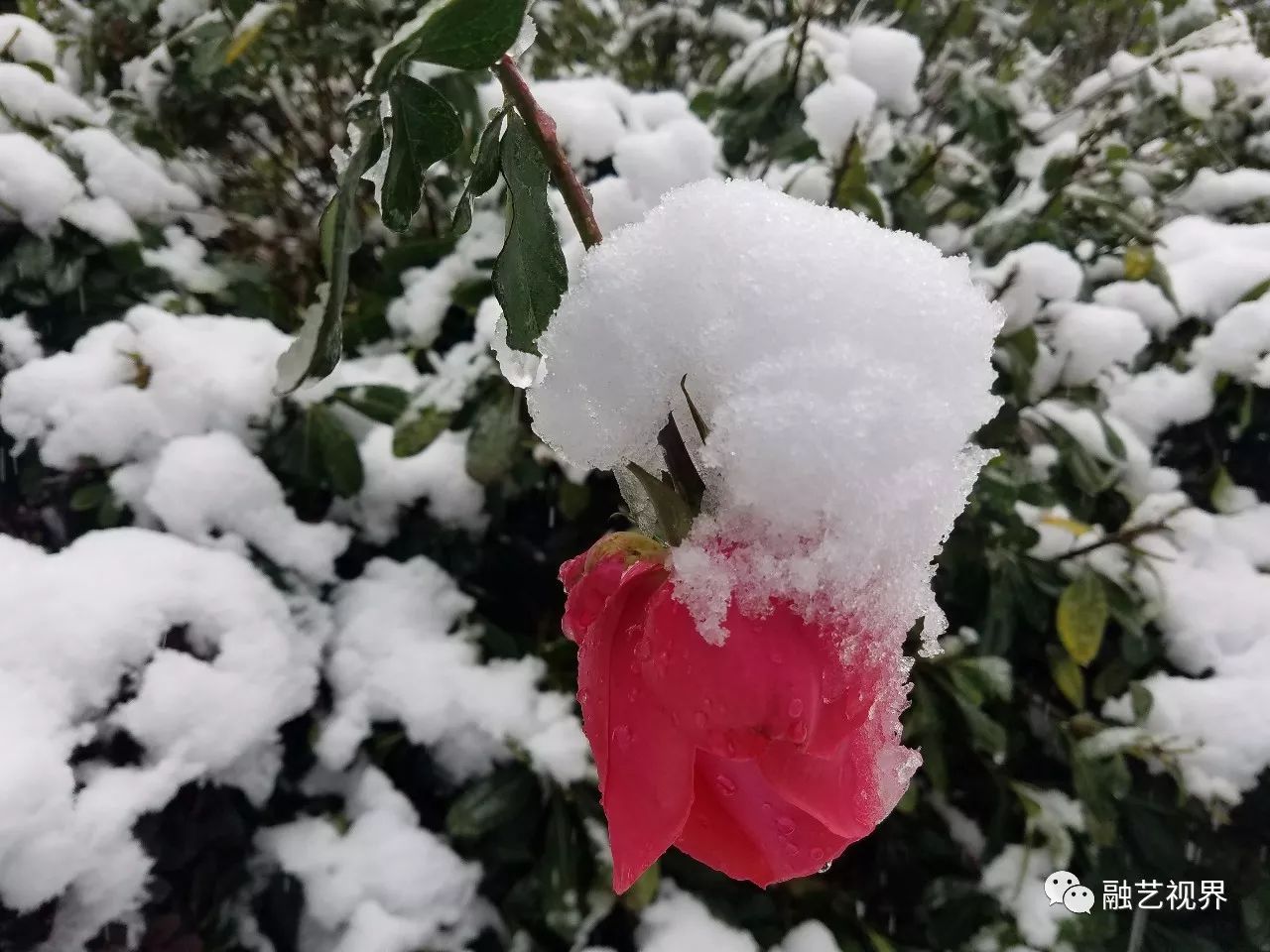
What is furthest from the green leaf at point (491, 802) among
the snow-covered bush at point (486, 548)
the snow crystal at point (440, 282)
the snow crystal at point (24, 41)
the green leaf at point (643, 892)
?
the snow crystal at point (24, 41)

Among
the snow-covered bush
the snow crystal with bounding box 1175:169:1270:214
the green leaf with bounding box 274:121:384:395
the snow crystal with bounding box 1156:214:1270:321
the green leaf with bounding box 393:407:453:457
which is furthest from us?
the snow crystal with bounding box 1175:169:1270:214

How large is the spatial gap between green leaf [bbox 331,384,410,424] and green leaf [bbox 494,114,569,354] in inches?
25.7

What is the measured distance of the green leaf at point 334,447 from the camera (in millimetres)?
905

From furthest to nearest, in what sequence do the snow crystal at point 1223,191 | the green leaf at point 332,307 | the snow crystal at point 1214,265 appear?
the snow crystal at point 1223,191
the snow crystal at point 1214,265
the green leaf at point 332,307

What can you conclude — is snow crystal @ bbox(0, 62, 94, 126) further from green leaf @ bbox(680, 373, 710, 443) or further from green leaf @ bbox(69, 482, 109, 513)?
green leaf @ bbox(680, 373, 710, 443)

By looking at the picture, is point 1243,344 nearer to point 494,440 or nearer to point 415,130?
point 494,440

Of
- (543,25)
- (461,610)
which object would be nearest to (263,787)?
(461,610)

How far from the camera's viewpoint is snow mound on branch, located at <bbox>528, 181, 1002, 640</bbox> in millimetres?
296

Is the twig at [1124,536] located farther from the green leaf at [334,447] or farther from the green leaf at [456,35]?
the green leaf at [456,35]

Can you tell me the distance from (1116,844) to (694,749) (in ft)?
3.14

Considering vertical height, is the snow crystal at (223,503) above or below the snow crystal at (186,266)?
below

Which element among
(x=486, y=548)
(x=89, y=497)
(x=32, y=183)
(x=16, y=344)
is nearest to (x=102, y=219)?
(x=32, y=183)

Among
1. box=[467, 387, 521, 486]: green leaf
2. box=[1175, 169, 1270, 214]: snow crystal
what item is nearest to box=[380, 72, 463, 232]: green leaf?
box=[467, 387, 521, 486]: green leaf

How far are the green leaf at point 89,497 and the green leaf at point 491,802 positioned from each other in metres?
0.50
